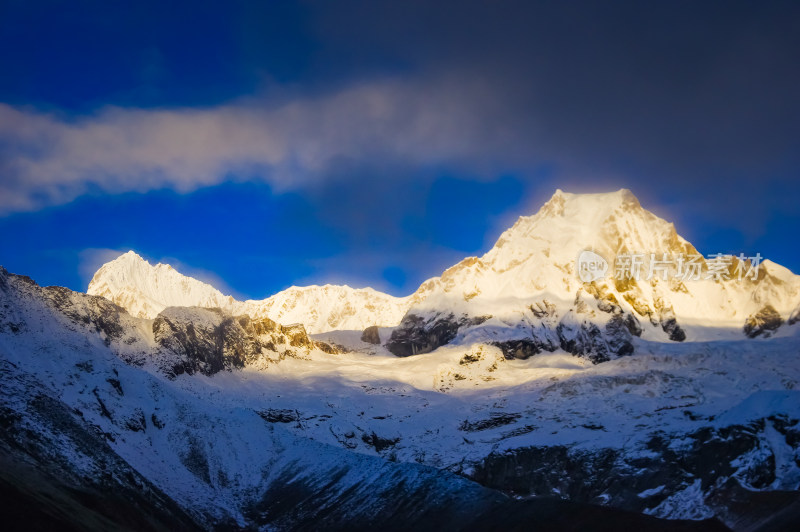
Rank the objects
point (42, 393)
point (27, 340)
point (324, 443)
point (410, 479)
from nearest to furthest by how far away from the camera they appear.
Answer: point (42, 393), point (410, 479), point (27, 340), point (324, 443)

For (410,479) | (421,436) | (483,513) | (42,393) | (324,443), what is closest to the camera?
(483,513)

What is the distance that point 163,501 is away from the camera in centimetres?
13150

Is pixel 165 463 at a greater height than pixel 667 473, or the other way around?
pixel 667 473

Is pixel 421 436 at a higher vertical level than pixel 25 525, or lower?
higher

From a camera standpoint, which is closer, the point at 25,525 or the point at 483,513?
the point at 25,525

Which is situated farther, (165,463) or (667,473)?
(165,463)

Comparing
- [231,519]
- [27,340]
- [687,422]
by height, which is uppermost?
[27,340]

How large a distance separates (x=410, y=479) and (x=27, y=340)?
263ft

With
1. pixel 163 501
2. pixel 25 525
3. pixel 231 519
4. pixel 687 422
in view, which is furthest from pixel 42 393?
pixel 687 422

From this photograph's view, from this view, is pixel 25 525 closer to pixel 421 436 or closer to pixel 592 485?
pixel 592 485

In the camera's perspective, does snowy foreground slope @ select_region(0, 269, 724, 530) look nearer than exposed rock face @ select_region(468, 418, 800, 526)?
Yes

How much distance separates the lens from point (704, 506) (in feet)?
438

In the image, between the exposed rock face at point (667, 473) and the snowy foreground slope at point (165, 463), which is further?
the exposed rock face at point (667, 473)

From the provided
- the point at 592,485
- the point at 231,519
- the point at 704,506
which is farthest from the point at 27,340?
the point at 704,506
